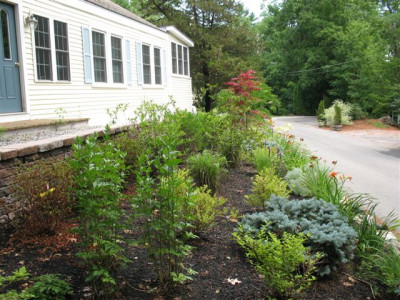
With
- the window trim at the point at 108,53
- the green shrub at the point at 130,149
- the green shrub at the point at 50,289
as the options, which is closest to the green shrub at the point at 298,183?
the green shrub at the point at 130,149

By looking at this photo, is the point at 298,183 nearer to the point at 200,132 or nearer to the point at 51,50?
the point at 200,132

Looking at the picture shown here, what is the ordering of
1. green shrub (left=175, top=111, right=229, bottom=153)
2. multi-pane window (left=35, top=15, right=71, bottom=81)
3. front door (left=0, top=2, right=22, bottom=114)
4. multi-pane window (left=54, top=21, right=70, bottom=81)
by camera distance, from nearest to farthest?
front door (left=0, top=2, right=22, bottom=114) → green shrub (left=175, top=111, right=229, bottom=153) → multi-pane window (left=35, top=15, right=71, bottom=81) → multi-pane window (left=54, top=21, right=70, bottom=81)

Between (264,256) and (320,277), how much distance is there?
Result: 2.62 feet

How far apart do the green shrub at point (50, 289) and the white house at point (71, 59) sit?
5.84 meters

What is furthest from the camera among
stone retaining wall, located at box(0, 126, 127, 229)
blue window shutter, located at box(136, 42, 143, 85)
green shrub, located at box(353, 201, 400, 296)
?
blue window shutter, located at box(136, 42, 143, 85)

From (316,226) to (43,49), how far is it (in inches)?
305

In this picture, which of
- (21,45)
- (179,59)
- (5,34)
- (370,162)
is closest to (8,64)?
(21,45)

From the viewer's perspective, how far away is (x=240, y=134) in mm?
7836

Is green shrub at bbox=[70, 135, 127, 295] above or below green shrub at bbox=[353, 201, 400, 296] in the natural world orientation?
above

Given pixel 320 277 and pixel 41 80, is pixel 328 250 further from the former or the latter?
pixel 41 80

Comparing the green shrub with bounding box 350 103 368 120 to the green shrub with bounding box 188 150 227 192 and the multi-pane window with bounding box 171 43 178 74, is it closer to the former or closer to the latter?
the multi-pane window with bounding box 171 43 178 74

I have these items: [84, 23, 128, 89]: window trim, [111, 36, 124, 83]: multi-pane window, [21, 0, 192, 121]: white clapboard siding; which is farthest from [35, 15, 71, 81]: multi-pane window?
[111, 36, 124, 83]: multi-pane window

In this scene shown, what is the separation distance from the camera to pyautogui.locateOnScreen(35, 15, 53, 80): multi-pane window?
341 inches

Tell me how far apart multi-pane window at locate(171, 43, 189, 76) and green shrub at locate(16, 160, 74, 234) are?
14.8m
